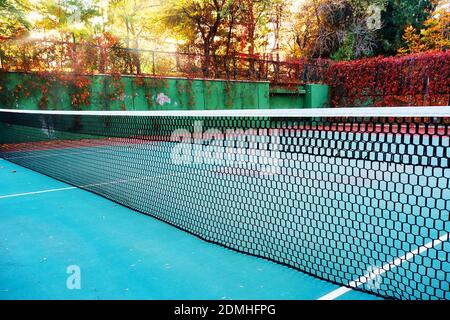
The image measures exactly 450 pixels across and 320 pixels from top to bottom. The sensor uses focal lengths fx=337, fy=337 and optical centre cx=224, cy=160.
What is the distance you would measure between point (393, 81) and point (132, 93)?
12564 millimetres

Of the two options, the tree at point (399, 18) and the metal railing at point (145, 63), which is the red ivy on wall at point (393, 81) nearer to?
the metal railing at point (145, 63)

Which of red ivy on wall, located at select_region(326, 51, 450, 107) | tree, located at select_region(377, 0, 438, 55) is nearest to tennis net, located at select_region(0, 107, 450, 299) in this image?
red ivy on wall, located at select_region(326, 51, 450, 107)

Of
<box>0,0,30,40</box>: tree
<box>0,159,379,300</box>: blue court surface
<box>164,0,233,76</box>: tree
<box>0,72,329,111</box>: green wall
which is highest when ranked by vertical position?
<box>164,0,233,76</box>: tree

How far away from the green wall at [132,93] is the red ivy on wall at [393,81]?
1.91 meters

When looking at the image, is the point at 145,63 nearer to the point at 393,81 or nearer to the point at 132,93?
the point at 132,93

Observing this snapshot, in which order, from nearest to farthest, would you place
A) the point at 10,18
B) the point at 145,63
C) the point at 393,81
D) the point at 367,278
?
the point at 367,278 < the point at 10,18 < the point at 145,63 < the point at 393,81

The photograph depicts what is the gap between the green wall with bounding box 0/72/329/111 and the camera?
9.94 metres

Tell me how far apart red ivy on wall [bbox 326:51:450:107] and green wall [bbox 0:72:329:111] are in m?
1.91

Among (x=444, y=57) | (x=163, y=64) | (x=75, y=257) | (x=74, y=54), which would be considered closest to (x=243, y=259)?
(x=75, y=257)

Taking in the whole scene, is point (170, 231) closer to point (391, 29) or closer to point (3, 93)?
point (3, 93)

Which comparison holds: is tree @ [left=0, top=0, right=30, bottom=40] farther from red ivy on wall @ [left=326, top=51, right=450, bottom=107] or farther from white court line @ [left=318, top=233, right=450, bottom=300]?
red ivy on wall @ [left=326, top=51, right=450, bottom=107]

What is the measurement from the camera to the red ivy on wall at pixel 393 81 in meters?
15.2

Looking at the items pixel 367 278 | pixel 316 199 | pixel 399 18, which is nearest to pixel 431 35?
pixel 399 18

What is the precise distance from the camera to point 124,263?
89.4 inches
